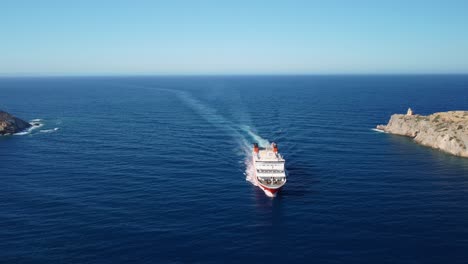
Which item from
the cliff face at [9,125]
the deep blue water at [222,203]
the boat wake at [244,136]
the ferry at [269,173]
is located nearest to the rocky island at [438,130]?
the deep blue water at [222,203]

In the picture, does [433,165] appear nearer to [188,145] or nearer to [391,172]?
[391,172]

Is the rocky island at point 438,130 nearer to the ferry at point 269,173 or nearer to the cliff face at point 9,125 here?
the ferry at point 269,173

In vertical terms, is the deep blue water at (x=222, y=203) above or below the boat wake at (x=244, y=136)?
below

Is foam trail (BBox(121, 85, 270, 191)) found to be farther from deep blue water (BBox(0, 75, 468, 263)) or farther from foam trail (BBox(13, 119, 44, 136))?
foam trail (BBox(13, 119, 44, 136))

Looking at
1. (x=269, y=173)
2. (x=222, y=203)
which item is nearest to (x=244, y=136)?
(x=269, y=173)

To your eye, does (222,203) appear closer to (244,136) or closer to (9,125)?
(244,136)
